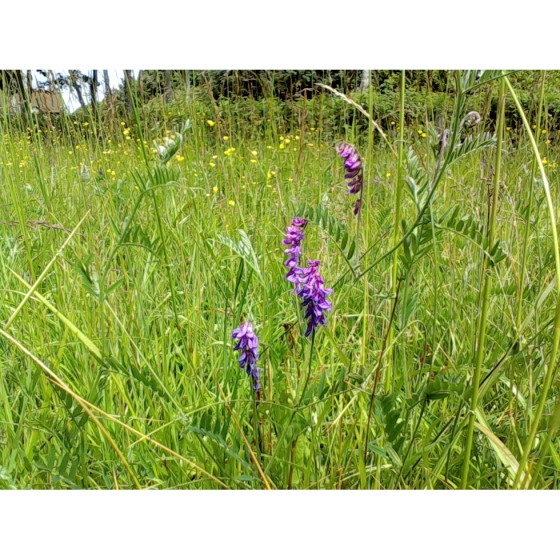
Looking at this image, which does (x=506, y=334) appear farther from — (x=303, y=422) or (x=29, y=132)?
(x=29, y=132)

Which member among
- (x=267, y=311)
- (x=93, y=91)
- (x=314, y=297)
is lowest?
(x=267, y=311)

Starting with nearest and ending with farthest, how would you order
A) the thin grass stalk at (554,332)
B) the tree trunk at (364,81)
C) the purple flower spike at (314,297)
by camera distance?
the thin grass stalk at (554,332), the purple flower spike at (314,297), the tree trunk at (364,81)

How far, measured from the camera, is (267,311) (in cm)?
104

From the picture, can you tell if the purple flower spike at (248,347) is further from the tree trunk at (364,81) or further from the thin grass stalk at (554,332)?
the tree trunk at (364,81)

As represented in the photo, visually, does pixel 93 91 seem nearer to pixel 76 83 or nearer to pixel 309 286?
pixel 76 83

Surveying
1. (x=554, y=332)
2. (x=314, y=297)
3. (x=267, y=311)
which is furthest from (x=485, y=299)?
(x=267, y=311)

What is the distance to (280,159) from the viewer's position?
1.24 meters

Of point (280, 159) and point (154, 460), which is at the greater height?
point (280, 159)

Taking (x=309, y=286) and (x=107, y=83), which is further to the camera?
(x=107, y=83)

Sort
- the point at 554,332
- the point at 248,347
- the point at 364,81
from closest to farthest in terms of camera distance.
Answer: the point at 554,332
the point at 248,347
the point at 364,81

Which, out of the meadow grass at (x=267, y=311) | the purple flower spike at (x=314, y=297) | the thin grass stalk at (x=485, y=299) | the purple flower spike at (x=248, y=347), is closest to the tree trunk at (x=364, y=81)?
the meadow grass at (x=267, y=311)

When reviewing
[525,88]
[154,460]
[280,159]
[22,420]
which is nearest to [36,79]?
[280,159]

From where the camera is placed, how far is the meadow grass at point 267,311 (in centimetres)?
81
